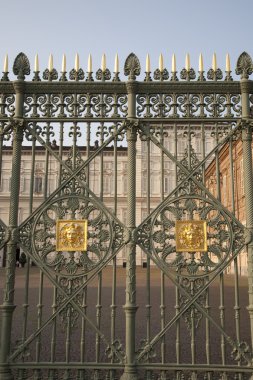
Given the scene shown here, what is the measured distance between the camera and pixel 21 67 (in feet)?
20.2

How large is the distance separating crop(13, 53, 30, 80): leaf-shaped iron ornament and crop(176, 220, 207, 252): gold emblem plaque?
335cm

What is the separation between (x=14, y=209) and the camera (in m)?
5.89

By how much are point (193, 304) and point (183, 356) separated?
1.56m

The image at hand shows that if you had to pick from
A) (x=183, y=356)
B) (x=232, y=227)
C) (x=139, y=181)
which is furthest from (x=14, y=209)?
(x=139, y=181)

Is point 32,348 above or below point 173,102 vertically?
below

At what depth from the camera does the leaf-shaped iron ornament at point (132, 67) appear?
6.04 m

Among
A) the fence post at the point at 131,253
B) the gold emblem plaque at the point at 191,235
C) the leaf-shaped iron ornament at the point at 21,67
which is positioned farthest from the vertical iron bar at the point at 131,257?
the leaf-shaped iron ornament at the point at 21,67

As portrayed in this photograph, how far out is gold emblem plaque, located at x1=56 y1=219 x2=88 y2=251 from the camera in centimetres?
575

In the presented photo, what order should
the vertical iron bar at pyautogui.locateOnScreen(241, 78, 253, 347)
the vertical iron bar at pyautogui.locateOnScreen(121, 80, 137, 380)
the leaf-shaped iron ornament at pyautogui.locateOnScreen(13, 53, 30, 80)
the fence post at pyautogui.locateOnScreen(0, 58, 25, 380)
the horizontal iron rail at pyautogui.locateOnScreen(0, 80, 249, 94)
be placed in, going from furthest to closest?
the leaf-shaped iron ornament at pyautogui.locateOnScreen(13, 53, 30, 80) < the horizontal iron rail at pyautogui.locateOnScreen(0, 80, 249, 94) < the vertical iron bar at pyautogui.locateOnScreen(241, 78, 253, 347) < the fence post at pyautogui.locateOnScreen(0, 58, 25, 380) < the vertical iron bar at pyautogui.locateOnScreen(121, 80, 137, 380)

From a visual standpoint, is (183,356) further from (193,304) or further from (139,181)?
(139,181)

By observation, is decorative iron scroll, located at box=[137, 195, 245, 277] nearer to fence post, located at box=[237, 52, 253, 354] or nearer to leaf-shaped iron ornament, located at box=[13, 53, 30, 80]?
fence post, located at box=[237, 52, 253, 354]

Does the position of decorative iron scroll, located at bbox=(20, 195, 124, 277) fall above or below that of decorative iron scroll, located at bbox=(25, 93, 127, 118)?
below

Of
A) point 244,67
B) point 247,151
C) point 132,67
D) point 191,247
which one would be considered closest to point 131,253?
point 191,247

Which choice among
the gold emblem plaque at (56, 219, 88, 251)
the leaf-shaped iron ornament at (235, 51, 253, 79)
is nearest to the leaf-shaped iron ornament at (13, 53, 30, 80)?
the gold emblem plaque at (56, 219, 88, 251)
